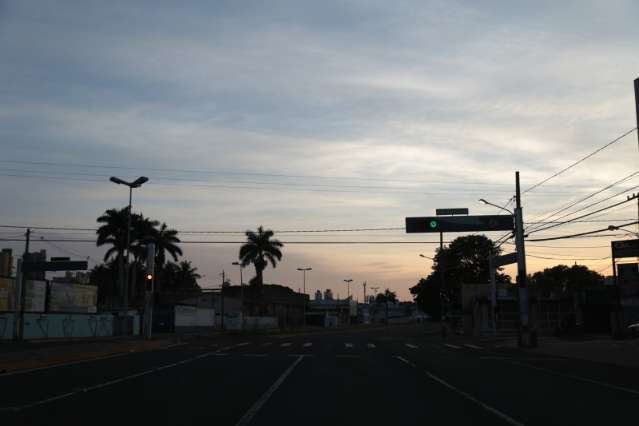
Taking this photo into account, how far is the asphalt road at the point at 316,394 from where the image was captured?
11867 mm

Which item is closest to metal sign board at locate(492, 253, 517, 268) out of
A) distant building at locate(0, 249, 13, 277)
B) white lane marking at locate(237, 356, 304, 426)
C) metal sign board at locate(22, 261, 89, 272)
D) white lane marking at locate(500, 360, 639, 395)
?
white lane marking at locate(500, 360, 639, 395)

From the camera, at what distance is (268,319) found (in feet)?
323

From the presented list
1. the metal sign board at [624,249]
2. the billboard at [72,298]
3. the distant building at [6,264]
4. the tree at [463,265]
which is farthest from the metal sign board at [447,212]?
the tree at [463,265]

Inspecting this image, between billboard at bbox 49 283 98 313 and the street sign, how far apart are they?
37856mm

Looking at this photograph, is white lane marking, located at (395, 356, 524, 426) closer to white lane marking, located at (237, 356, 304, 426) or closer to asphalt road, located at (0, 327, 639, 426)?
asphalt road, located at (0, 327, 639, 426)

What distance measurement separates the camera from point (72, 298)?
220 feet

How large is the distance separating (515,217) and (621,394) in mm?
25673

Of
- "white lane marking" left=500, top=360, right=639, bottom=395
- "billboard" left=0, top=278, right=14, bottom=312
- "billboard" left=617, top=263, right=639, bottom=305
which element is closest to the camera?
"white lane marking" left=500, top=360, right=639, bottom=395

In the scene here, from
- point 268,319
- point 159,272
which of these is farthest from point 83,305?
point 268,319

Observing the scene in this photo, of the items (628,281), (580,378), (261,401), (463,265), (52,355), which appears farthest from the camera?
(463,265)

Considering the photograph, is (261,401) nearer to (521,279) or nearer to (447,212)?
(447,212)

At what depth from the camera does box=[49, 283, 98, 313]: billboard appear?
63.8 meters

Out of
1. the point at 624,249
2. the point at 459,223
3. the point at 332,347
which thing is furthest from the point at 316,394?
the point at 624,249

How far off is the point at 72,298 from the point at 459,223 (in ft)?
137
